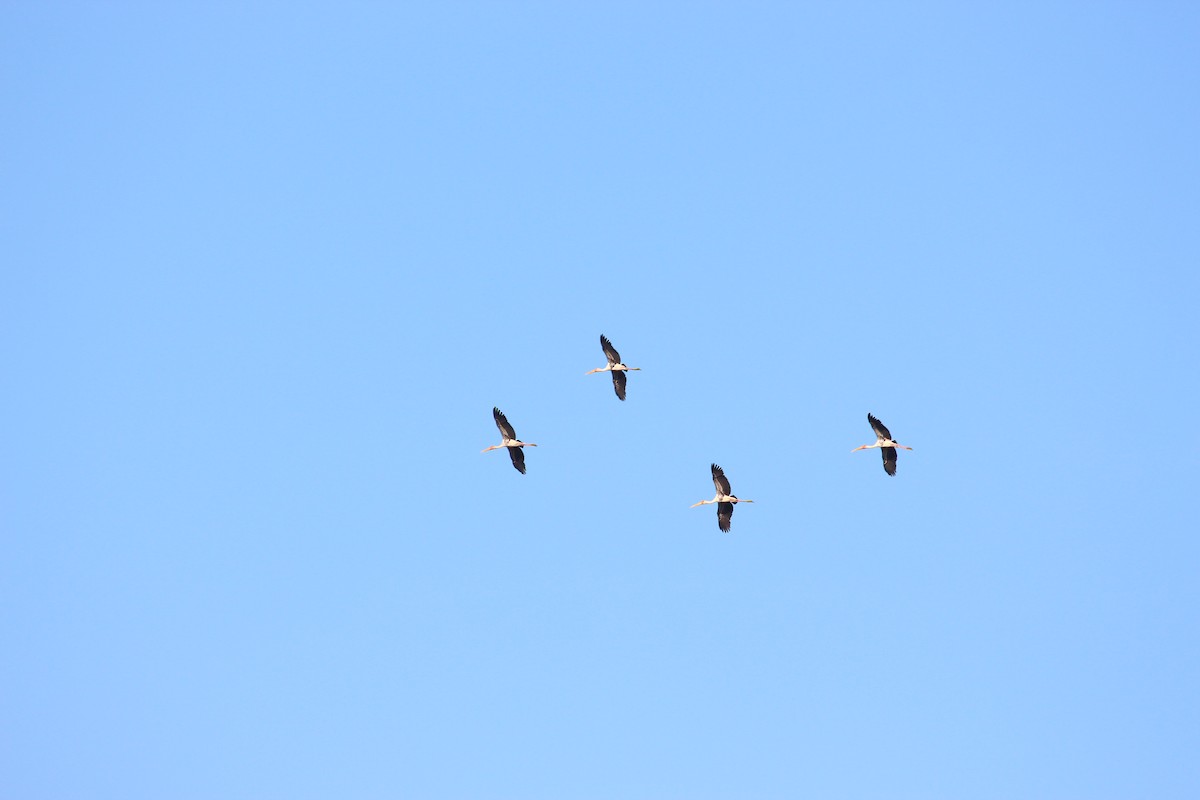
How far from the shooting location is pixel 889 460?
53.1 metres

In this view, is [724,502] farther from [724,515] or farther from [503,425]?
[503,425]

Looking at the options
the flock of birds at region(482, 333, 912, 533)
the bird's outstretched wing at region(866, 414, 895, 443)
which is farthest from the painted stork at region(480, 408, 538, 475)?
the bird's outstretched wing at region(866, 414, 895, 443)

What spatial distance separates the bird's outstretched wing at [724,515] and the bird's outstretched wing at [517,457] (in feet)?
24.4

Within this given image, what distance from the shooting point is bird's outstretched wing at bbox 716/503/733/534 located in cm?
5074

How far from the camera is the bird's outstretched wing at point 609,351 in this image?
53188 mm

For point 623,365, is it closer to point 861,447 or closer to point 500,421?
point 500,421

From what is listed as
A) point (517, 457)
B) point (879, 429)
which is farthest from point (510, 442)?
point (879, 429)

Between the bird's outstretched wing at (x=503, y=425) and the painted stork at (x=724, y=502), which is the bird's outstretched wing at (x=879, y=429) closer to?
the painted stork at (x=724, y=502)

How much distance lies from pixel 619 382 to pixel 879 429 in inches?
392

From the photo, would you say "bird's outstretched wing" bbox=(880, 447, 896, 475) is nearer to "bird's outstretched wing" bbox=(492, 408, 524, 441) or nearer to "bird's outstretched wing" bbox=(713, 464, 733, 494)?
"bird's outstretched wing" bbox=(713, 464, 733, 494)

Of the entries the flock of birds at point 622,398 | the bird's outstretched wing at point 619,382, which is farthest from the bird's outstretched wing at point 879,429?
the bird's outstretched wing at point 619,382

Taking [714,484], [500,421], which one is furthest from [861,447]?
[500,421]

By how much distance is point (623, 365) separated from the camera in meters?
54.2

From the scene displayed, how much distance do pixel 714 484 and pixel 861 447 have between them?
8114 millimetres
